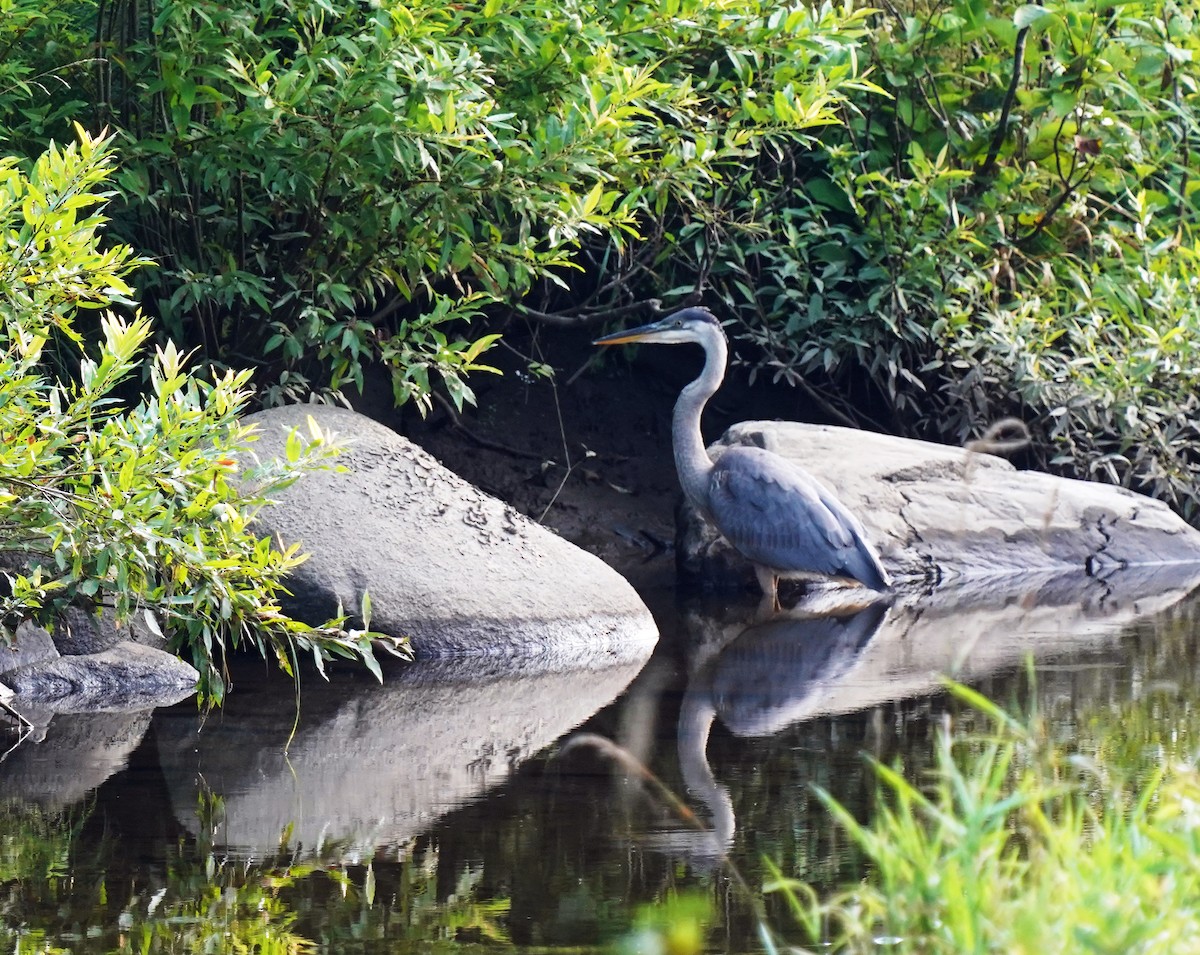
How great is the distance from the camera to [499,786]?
409 centimetres

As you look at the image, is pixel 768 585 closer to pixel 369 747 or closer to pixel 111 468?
pixel 369 747

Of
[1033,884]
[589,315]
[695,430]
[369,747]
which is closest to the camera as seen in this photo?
[1033,884]

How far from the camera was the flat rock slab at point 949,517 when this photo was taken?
8.20 m

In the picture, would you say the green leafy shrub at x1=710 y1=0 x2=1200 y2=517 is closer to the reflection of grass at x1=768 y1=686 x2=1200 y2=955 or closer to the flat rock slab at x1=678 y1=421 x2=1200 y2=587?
the flat rock slab at x1=678 y1=421 x2=1200 y2=587

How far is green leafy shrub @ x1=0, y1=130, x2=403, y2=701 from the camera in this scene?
166 inches

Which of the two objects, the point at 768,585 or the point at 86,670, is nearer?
the point at 86,670

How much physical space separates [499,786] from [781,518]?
140 inches

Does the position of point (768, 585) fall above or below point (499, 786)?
below

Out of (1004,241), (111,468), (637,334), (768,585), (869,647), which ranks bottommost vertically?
(768,585)

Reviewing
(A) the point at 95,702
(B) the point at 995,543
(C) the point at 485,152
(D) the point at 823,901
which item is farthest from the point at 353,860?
(B) the point at 995,543

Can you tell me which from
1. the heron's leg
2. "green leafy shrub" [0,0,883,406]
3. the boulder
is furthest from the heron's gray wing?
the boulder

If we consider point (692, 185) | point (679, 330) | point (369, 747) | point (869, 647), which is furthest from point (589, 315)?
point (369, 747)

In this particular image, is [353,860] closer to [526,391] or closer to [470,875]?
[470,875]

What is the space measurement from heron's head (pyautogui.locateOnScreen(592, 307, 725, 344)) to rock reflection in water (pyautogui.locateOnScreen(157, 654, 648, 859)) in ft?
8.28
